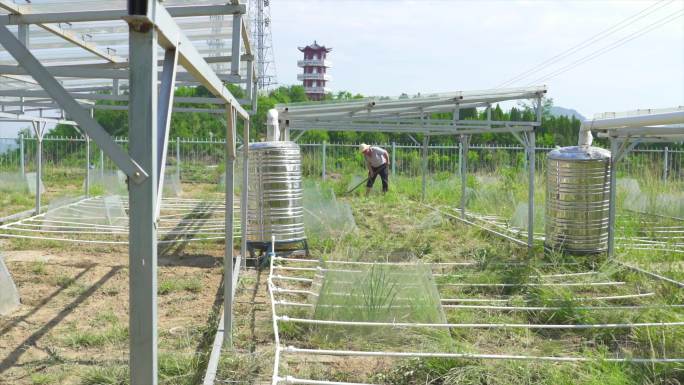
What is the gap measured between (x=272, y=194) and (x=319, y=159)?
14144 millimetres

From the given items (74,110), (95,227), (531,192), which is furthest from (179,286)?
(531,192)

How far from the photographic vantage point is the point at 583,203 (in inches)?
321

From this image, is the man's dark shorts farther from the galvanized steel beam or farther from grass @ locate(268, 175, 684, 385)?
the galvanized steel beam

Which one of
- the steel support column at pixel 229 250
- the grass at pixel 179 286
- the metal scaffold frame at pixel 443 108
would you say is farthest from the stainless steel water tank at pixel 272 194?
the steel support column at pixel 229 250

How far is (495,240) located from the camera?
9.73 m

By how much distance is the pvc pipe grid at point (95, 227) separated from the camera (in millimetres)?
9328

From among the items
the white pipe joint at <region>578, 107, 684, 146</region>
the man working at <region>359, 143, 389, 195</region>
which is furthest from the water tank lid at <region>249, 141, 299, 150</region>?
the man working at <region>359, 143, 389, 195</region>

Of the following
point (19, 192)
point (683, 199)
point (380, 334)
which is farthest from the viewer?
point (19, 192)

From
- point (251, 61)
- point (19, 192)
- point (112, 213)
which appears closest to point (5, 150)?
point (19, 192)

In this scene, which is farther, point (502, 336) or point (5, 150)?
point (5, 150)

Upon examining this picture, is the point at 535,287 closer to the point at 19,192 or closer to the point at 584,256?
the point at 584,256

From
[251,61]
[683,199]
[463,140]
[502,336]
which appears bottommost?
[502,336]

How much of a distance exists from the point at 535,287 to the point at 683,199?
750 cm

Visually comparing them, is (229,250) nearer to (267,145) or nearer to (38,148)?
(267,145)
